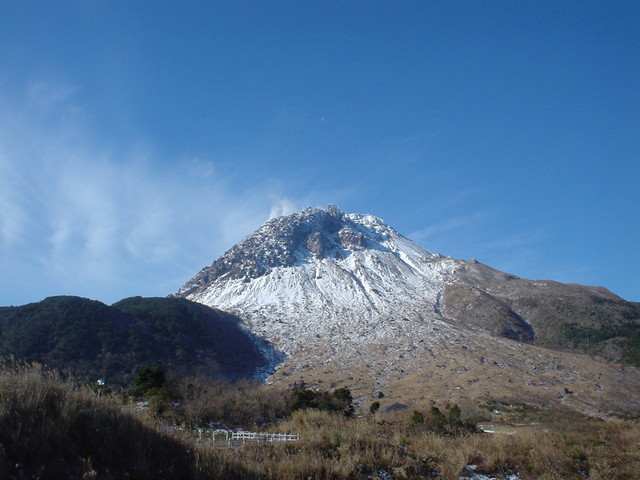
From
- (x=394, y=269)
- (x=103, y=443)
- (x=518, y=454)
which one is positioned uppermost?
(x=394, y=269)

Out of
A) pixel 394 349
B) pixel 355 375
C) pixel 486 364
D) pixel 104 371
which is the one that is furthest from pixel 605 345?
pixel 104 371

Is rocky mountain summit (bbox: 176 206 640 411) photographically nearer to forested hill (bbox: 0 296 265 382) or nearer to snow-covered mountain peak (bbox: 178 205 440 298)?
snow-covered mountain peak (bbox: 178 205 440 298)

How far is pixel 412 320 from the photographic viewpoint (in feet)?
255

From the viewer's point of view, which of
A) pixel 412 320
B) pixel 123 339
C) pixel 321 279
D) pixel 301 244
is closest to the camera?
pixel 123 339

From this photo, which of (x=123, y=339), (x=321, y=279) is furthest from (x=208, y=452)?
(x=321, y=279)

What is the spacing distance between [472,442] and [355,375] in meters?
47.4

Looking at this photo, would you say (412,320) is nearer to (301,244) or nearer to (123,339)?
(123,339)

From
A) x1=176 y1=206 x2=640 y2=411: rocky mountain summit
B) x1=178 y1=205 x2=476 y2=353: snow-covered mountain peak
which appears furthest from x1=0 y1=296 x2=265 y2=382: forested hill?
x1=178 y1=205 x2=476 y2=353: snow-covered mountain peak

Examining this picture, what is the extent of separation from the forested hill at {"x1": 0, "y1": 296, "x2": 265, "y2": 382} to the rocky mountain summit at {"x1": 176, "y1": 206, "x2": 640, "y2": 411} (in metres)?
7.74

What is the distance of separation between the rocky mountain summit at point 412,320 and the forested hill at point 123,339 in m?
7.74

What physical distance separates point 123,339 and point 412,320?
46717 millimetres

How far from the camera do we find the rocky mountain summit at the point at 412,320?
53688 millimetres

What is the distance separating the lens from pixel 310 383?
52.3m

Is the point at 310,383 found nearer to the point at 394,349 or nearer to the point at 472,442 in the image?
the point at 394,349
